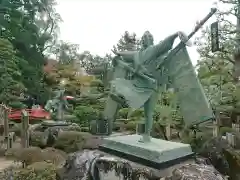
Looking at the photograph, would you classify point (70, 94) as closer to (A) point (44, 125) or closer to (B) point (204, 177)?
(A) point (44, 125)

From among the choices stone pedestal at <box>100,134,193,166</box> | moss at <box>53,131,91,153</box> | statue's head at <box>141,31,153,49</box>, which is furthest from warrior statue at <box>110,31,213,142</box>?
moss at <box>53,131,91,153</box>

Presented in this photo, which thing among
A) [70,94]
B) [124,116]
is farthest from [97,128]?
[70,94]

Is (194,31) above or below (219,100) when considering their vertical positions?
above

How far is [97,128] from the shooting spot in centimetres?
1105

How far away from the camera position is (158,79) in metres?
4.39

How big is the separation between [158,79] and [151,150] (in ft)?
3.94

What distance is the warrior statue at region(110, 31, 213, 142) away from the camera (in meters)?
3.96

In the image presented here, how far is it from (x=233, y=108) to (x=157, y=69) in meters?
7.52

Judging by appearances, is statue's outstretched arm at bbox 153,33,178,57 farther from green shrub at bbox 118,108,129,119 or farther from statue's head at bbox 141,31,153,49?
green shrub at bbox 118,108,129,119

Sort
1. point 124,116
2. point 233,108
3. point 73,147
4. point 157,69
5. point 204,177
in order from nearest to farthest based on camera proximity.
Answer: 1. point 204,177
2. point 157,69
3. point 73,147
4. point 233,108
5. point 124,116

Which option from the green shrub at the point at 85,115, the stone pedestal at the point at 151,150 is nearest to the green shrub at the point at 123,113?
the green shrub at the point at 85,115

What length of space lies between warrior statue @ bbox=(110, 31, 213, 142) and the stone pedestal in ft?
1.23

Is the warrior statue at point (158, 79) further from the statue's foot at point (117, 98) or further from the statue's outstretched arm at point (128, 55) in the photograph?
the statue's foot at point (117, 98)

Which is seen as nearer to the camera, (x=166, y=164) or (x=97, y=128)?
(x=166, y=164)
